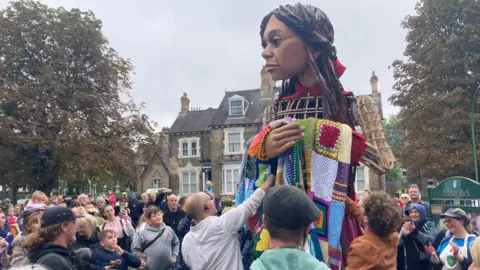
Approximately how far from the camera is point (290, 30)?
3422 millimetres

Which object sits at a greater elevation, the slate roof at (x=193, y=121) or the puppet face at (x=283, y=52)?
the slate roof at (x=193, y=121)

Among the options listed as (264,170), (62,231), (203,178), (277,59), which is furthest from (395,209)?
(203,178)

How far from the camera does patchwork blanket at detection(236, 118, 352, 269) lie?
118 inches

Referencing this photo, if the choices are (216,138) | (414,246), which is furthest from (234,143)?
(414,246)

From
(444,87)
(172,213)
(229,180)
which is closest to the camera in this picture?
(172,213)

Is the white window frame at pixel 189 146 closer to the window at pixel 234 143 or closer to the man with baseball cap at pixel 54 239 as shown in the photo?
the window at pixel 234 143

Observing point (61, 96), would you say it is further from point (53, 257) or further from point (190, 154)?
point (53, 257)

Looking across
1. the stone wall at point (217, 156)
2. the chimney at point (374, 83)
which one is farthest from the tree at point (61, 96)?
the chimney at point (374, 83)

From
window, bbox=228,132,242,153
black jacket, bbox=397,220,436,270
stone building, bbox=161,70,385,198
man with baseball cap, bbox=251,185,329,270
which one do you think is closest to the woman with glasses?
black jacket, bbox=397,220,436,270

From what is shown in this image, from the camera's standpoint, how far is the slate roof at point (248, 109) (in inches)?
1236

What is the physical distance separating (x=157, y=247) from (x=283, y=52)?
418 cm

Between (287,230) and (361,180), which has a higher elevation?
(287,230)

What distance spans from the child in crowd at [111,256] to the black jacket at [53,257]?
82.2 inches

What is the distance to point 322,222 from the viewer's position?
301 centimetres
